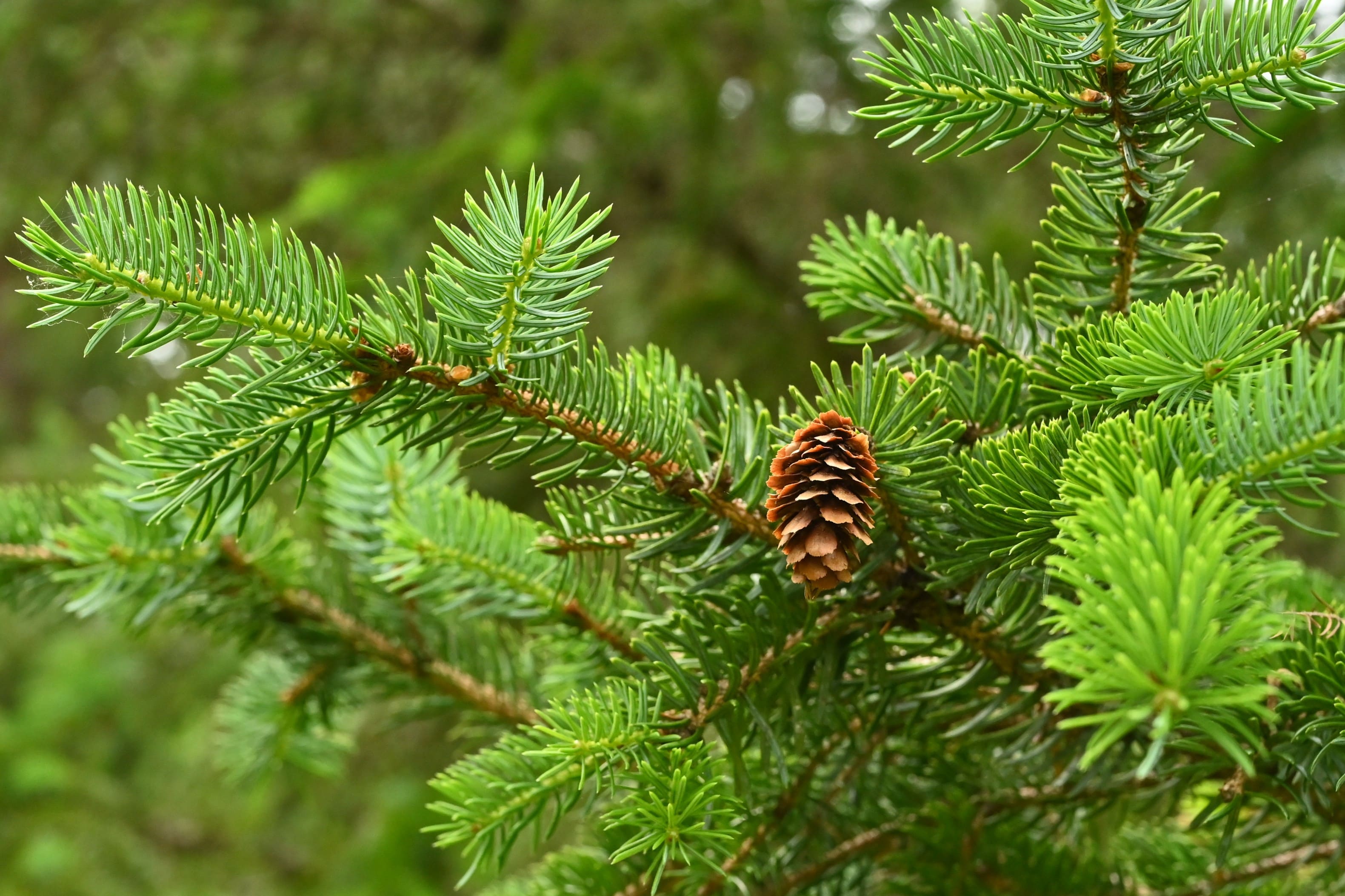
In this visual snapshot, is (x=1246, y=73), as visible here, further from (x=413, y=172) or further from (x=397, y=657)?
(x=413, y=172)

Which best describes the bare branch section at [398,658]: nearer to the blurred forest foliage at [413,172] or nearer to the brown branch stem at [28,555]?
the brown branch stem at [28,555]

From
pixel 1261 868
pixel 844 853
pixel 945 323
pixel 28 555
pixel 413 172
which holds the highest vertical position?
pixel 413 172

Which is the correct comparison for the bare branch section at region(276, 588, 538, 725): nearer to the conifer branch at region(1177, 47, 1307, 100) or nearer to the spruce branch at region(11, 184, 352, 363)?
the spruce branch at region(11, 184, 352, 363)

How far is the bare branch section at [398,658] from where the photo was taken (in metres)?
0.91

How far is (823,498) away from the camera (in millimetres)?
507

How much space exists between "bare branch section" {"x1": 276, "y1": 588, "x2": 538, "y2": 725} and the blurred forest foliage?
1.70m

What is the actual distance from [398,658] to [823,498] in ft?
1.81

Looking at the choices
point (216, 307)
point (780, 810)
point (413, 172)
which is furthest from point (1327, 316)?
point (413, 172)

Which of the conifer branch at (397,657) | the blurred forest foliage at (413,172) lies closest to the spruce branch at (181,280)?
the conifer branch at (397,657)

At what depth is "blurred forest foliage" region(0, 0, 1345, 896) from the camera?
104 inches

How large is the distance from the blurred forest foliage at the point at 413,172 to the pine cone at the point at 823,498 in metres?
1.98

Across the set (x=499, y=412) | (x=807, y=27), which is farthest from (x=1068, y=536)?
(x=807, y=27)

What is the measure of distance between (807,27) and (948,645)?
2.70 metres

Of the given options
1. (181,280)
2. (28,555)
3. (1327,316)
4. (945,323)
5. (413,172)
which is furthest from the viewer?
(413,172)
